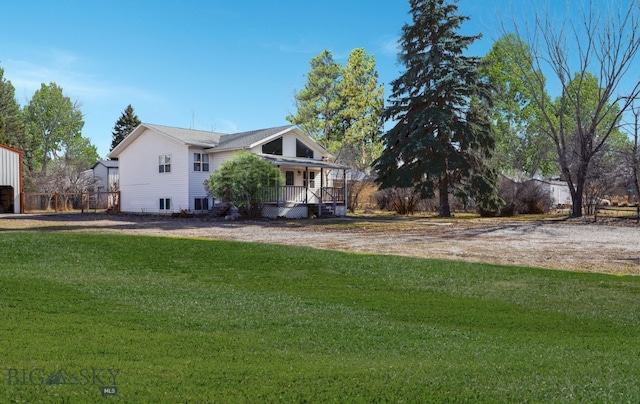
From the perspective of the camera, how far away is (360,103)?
47656 mm

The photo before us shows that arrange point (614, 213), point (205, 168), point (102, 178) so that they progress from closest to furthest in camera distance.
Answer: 1. point (205, 168)
2. point (614, 213)
3. point (102, 178)

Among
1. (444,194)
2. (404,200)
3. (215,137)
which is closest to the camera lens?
(444,194)

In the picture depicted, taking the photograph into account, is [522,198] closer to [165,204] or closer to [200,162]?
[200,162]

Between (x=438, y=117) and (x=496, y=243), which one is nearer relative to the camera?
(x=496, y=243)

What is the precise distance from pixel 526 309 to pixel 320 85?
4262cm

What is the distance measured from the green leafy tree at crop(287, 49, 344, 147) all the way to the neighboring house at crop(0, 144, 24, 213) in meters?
24.3

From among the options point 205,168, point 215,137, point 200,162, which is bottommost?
point 205,168

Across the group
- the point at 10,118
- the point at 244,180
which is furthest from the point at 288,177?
the point at 10,118

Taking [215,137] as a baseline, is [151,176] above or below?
below

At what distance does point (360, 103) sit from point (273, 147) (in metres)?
17.8

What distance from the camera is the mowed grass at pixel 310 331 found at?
409 cm

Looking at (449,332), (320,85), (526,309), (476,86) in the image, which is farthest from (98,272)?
(320,85)

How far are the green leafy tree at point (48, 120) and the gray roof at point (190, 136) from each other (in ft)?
107

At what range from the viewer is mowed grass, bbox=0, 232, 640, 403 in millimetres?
4090
